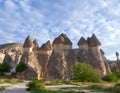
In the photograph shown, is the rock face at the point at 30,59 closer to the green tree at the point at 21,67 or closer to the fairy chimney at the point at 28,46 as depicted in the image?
the fairy chimney at the point at 28,46

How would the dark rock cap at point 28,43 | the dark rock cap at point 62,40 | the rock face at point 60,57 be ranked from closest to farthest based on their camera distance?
the rock face at point 60,57 < the dark rock cap at point 28,43 < the dark rock cap at point 62,40

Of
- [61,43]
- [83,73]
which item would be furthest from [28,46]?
[83,73]

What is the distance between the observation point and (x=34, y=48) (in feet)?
209

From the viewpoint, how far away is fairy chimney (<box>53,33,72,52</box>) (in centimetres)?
5856

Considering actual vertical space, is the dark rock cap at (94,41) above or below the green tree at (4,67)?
above

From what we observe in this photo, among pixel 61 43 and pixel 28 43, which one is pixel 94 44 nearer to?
pixel 61 43

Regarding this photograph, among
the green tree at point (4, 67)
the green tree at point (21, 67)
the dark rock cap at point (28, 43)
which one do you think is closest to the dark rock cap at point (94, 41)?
the dark rock cap at point (28, 43)

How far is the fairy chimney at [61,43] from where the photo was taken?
5856 centimetres

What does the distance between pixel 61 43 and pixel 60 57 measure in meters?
3.73

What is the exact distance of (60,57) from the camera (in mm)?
56594

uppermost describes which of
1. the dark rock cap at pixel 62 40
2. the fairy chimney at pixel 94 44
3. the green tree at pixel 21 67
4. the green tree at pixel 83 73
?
the dark rock cap at pixel 62 40

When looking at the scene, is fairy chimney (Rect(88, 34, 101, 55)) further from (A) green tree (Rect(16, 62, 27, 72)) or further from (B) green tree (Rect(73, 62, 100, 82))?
(B) green tree (Rect(73, 62, 100, 82))

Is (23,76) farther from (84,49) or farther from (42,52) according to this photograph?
(84,49)

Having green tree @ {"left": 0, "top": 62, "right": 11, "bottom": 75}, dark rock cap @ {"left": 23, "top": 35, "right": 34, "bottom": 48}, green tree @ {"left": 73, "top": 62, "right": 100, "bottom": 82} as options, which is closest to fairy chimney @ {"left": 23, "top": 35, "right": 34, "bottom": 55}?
dark rock cap @ {"left": 23, "top": 35, "right": 34, "bottom": 48}
